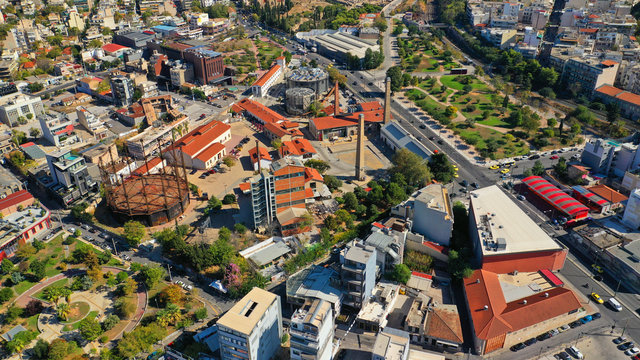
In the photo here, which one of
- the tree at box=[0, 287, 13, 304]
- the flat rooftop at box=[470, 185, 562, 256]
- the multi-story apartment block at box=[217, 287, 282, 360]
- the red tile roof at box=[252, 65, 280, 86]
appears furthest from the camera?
the red tile roof at box=[252, 65, 280, 86]

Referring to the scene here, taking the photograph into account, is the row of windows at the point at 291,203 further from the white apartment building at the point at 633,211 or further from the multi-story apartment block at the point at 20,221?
the white apartment building at the point at 633,211

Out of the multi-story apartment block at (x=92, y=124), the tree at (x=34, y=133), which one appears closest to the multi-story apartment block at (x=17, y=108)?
the tree at (x=34, y=133)

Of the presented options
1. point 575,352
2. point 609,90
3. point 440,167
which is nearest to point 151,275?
point 575,352

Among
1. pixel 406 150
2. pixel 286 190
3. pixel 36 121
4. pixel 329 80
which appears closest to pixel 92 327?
pixel 286 190

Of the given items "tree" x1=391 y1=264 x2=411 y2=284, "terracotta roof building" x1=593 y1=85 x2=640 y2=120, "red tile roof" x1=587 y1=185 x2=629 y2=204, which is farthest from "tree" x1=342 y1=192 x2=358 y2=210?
"terracotta roof building" x1=593 y1=85 x2=640 y2=120

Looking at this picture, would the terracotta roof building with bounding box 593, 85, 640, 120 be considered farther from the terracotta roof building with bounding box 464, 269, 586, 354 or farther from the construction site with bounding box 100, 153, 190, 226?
the construction site with bounding box 100, 153, 190, 226

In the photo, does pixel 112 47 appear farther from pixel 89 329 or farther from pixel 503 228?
pixel 503 228
